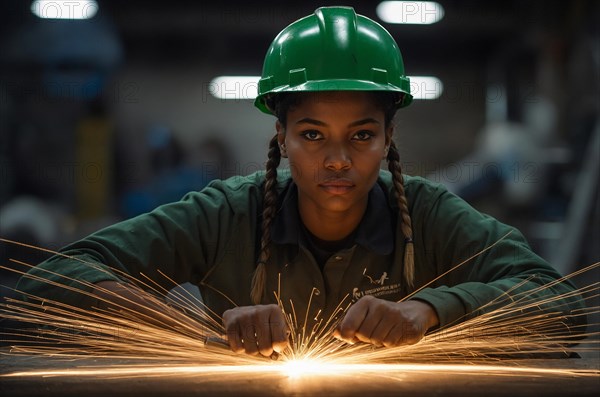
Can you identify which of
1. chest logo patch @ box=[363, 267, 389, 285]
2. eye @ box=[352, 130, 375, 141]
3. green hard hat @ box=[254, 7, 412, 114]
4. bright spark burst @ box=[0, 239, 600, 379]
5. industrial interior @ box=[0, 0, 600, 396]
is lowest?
bright spark burst @ box=[0, 239, 600, 379]

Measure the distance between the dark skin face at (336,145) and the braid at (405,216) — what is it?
14cm

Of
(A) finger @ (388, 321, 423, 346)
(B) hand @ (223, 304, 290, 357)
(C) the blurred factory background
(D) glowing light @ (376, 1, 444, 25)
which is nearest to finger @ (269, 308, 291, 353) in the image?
(B) hand @ (223, 304, 290, 357)

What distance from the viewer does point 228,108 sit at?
8359 millimetres

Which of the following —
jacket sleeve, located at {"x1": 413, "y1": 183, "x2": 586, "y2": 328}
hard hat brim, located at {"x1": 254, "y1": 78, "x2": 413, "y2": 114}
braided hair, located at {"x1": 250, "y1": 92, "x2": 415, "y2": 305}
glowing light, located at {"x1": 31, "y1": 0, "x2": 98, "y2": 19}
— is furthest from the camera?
glowing light, located at {"x1": 31, "y1": 0, "x2": 98, "y2": 19}

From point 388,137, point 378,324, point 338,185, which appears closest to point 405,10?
point 388,137

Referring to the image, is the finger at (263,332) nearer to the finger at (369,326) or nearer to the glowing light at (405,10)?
the finger at (369,326)

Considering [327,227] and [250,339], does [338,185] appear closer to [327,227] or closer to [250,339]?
[327,227]

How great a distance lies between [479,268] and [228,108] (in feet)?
21.0

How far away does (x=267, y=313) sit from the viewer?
1698 mm

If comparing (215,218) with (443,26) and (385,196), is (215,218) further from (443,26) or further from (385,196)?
(443,26)

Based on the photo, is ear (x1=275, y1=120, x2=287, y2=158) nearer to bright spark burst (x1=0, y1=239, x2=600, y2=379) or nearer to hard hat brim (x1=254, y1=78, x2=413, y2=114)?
hard hat brim (x1=254, y1=78, x2=413, y2=114)

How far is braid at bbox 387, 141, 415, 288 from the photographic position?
2.22 metres

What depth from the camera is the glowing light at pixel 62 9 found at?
5666 millimetres

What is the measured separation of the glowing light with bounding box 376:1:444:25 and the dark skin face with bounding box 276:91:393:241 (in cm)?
490
